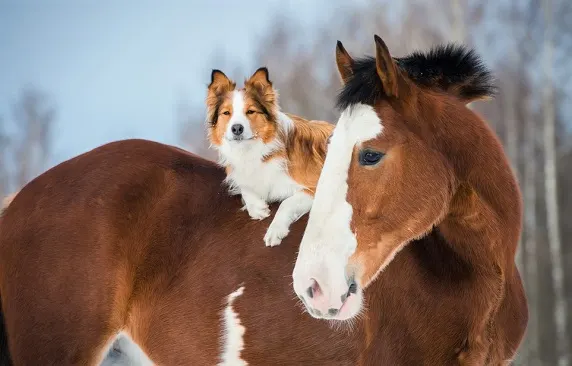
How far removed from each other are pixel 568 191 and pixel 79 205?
20.5 m

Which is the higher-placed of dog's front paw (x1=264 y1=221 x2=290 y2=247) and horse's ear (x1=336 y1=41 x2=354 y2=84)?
horse's ear (x1=336 y1=41 x2=354 y2=84)

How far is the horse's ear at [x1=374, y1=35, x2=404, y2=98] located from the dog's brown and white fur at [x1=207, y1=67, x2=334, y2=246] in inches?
46.9

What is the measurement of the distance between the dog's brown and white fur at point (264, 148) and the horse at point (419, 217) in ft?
2.99

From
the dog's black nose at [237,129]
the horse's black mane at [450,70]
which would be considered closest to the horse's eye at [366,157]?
the horse's black mane at [450,70]

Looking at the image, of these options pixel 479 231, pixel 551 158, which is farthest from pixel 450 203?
pixel 551 158

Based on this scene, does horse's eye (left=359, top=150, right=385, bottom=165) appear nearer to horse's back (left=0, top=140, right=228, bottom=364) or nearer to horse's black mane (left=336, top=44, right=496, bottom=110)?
horse's black mane (left=336, top=44, right=496, bottom=110)

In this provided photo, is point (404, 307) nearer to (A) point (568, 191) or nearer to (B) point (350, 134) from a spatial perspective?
(B) point (350, 134)

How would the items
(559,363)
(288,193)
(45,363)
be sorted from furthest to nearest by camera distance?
1. (559,363)
2. (288,193)
3. (45,363)

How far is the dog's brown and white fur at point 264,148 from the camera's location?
424 centimetres

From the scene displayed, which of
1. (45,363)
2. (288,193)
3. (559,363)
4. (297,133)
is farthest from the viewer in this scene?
(559,363)

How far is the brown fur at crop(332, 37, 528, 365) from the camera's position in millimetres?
3057

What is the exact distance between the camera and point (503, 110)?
19.8 meters

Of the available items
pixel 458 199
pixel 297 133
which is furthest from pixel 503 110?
pixel 458 199

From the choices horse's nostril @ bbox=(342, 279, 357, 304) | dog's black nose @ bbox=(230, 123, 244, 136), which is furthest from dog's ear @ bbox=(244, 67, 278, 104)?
horse's nostril @ bbox=(342, 279, 357, 304)
